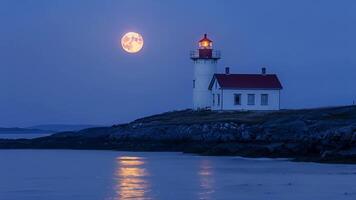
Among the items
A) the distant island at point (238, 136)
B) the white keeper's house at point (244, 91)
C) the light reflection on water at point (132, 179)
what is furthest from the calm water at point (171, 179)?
the white keeper's house at point (244, 91)

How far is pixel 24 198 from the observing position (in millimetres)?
22125

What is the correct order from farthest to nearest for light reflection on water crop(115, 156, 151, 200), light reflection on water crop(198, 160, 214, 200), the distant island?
the distant island
light reflection on water crop(198, 160, 214, 200)
light reflection on water crop(115, 156, 151, 200)

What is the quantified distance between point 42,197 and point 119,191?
2.33 meters

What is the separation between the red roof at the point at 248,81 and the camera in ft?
177

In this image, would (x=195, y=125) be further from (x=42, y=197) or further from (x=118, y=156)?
(x=42, y=197)

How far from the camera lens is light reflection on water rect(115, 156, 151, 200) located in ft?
74.7

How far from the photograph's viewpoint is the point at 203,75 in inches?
2255

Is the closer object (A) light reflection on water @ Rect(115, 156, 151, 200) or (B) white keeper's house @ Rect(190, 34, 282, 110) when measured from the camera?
(A) light reflection on water @ Rect(115, 156, 151, 200)

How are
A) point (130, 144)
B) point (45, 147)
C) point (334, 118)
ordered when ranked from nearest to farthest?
point (334, 118)
point (130, 144)
point (45, 147)

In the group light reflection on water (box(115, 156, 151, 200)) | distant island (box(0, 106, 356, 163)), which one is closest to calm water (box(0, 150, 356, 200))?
light reflection on water (box(115, 156, 151, 200))

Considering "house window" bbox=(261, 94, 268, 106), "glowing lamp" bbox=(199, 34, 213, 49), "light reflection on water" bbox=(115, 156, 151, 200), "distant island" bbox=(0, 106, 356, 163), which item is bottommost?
"light reflection on water" bbox=(115, 156, 151, 200)

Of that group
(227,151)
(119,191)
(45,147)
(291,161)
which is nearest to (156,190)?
(119,191)

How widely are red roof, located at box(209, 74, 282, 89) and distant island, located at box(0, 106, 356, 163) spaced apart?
1.97m

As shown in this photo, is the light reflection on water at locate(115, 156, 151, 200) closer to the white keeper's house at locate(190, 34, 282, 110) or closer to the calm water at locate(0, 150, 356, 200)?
the calm water at locate(0, 150, 356, 200)
